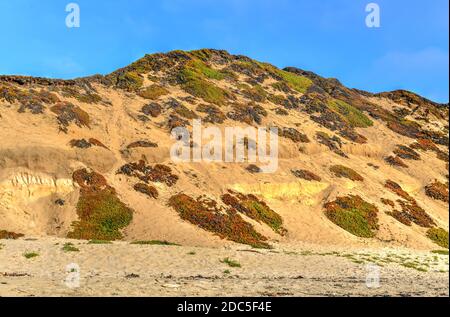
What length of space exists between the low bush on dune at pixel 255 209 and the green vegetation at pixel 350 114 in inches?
1556

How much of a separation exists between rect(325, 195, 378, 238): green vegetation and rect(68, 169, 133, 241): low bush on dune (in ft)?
73.1

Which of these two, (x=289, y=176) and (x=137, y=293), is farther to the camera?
(x=289, y=176)

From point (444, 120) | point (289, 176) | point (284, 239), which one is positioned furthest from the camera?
point (444, 120)

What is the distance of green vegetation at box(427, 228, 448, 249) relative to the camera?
48900 mm

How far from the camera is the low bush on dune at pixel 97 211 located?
38000mm

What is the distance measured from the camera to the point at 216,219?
139 feet

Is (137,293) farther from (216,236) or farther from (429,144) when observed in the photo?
(429,144)

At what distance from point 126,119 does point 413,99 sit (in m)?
71.4

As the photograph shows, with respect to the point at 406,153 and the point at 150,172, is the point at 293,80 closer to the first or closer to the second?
the point at 406,153

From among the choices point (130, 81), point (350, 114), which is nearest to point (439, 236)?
point (350, 114)

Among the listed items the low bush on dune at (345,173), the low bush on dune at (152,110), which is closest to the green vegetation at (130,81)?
the low bush on dune at (152,110)

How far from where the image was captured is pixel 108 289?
1634 cm
